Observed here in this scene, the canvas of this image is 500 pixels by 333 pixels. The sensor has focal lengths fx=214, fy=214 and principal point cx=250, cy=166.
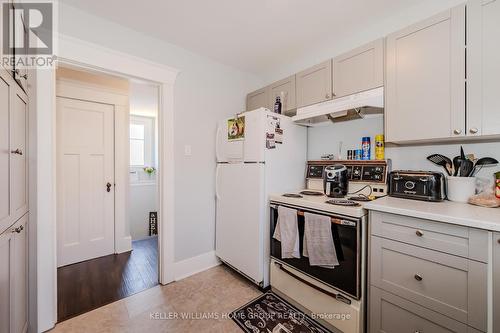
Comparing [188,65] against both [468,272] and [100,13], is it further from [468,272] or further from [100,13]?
[468,272]

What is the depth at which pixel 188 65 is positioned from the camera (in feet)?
7.73

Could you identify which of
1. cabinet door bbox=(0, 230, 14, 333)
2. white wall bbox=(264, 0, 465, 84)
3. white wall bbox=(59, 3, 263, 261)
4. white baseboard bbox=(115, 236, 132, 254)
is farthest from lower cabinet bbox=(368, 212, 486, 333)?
white baseboard bbox=(115, 236, 132, 254)

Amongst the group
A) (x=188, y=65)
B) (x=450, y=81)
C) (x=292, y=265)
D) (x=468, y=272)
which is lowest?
(x=292, y=265)

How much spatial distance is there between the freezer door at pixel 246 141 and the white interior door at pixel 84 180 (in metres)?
1.59

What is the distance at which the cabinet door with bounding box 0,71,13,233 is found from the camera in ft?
3.47

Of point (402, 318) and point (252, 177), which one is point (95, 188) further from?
point (402, 318)

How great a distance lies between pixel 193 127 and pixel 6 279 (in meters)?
1.75

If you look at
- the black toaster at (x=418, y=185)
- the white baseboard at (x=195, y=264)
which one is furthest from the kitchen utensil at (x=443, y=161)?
the white baseboard at (x=195, y=264)

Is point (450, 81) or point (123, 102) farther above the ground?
point (123, 102)

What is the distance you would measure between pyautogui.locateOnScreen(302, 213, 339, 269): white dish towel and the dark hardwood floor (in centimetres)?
163

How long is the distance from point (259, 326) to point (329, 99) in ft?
6.43

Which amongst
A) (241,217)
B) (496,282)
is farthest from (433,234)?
(241,217)

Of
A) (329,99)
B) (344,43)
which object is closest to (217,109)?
(329,99)

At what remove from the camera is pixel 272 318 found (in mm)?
1687
